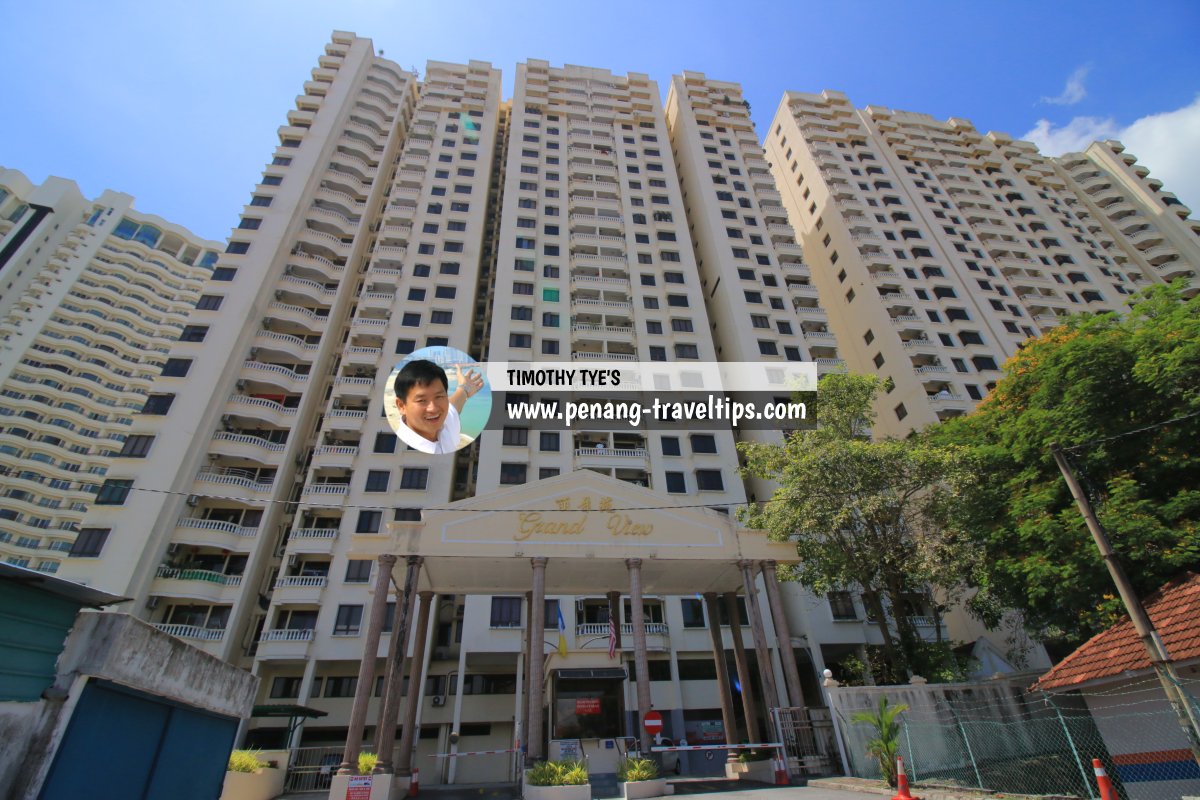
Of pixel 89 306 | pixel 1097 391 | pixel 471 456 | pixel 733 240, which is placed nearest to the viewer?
pixel 1097 391

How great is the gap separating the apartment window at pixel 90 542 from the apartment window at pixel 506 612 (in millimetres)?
19536

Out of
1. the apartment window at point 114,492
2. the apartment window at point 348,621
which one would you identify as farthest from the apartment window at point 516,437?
the apartment window at point 114,492

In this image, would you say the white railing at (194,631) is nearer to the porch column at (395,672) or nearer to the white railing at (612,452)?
the porch column at (395,672)

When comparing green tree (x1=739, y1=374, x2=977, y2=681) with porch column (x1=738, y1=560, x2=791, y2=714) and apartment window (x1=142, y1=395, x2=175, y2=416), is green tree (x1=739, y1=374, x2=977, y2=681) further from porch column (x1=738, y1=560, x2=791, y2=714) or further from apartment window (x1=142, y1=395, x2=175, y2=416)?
apartment window (x1=142, y1=395, x2=175, y2=416)

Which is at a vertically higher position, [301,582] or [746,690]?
[301,582]

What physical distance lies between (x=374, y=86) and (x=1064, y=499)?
64016mm

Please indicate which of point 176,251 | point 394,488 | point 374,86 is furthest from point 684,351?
point 176,251

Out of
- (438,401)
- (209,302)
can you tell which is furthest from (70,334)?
(438,401)

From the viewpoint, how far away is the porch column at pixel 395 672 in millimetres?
16766

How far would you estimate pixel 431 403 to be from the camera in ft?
77.8

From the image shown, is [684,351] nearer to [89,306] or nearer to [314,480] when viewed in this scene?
[314,480]

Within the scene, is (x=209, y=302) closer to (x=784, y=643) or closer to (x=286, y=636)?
(x=286, y=636)

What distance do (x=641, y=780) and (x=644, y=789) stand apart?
19 cm

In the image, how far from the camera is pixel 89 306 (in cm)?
7281
